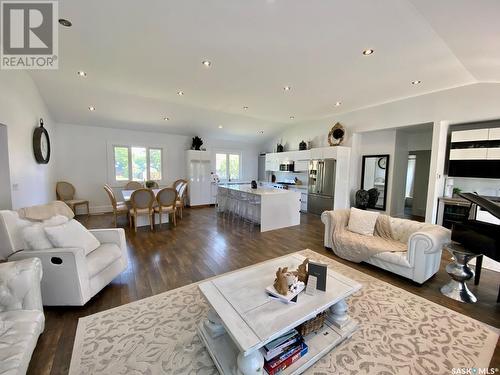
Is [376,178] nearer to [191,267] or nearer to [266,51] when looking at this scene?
[266,51]

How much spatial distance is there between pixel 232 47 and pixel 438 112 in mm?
4521

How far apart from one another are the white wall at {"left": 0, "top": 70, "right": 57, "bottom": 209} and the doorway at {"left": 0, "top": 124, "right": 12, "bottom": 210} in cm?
7

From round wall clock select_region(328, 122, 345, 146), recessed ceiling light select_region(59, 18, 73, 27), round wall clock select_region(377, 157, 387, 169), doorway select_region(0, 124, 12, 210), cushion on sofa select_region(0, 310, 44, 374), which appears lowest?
cushion on sofa select_region(0, 310, 44, 374)

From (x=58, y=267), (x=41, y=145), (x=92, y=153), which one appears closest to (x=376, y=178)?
(x=58, y=267)

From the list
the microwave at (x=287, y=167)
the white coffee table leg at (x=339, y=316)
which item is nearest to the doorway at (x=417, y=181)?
the microwave at (x=287, y=167)

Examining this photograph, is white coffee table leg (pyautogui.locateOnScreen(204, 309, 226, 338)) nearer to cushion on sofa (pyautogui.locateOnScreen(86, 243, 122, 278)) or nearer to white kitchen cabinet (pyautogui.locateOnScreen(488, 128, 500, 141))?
cushion on sofa (pyautogui.locateOnScreen(86, 243, 122, 278))

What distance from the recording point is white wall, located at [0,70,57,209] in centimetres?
318

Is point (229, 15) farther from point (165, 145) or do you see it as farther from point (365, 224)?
point (165, 145)

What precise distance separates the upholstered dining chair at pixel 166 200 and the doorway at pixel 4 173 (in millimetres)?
2281

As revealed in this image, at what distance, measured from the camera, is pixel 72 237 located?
228 centimetres

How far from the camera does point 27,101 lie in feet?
12.7

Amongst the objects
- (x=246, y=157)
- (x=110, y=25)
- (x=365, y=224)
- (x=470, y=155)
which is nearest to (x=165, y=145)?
(x=246, y=157)

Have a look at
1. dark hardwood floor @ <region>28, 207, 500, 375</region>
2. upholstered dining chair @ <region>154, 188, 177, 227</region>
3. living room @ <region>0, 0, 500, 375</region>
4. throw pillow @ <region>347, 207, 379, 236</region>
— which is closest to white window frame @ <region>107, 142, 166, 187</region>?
living room @ <region>0, 0, 500, 375</region>

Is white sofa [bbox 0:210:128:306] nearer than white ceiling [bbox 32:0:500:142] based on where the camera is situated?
Yes
